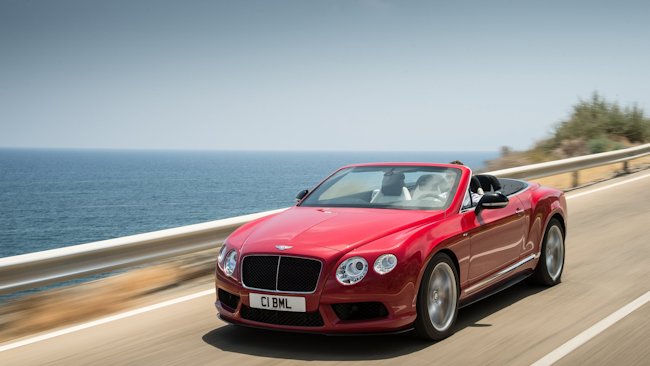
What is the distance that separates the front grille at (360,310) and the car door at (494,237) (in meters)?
1.18

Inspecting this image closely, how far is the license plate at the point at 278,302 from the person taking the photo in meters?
5.56

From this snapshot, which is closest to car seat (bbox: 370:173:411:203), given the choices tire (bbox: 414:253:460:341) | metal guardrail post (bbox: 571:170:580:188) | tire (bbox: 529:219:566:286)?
tire (bbox: 414:253:460:341)

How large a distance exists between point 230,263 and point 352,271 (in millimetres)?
1020

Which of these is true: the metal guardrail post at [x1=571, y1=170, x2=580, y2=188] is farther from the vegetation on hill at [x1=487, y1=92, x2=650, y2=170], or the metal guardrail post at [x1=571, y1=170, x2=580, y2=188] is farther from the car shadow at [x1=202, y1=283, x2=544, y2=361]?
the car shadow at [x1=202, y1=283, x2=544, y2=361]

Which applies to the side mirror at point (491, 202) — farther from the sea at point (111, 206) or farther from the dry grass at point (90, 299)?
the sea at point (111, 206)

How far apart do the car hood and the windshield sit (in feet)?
0.89

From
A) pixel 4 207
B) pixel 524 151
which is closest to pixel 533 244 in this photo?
pixel 524 151

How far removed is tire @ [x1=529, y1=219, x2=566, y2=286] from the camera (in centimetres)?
790

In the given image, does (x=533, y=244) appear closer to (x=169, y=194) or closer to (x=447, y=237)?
(x=447, y=237)

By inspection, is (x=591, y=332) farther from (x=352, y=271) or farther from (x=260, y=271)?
(x=260, y=271)

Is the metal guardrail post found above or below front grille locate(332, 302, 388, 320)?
below

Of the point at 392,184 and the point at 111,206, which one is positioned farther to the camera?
the point at 111,206

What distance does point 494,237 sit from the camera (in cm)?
691

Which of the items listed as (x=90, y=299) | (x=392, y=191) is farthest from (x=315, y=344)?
(x=90, y=299)
